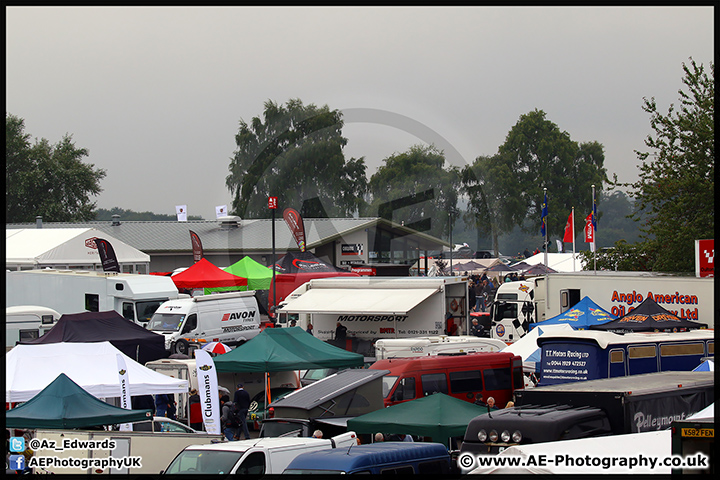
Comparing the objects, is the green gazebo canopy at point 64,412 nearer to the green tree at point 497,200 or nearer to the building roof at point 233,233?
the building roof at point 233,233

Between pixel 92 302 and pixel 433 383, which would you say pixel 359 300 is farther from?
pixel 92 302

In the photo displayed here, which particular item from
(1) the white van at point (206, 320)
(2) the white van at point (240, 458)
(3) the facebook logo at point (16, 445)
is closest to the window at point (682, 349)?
(2) the white van at point (240, 458)

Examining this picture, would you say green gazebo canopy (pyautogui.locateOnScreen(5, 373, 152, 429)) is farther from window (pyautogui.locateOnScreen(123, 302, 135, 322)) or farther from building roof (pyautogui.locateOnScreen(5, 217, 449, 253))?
building roof (pyautogui.locateOnScreen(5, 217, 449, 253))

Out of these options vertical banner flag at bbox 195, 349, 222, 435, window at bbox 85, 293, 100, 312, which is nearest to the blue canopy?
vertical banner flag at bbox 195, 349, 222, 435

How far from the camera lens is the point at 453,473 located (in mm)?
9906

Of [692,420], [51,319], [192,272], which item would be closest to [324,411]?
[692,420]

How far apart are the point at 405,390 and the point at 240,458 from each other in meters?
6.97

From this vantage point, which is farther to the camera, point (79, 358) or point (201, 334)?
point (201, 334)

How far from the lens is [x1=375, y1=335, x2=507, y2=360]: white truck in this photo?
1903 cm

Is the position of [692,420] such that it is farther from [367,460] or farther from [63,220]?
[63,220]

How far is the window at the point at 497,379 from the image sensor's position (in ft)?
54.9

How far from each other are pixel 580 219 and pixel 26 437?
82554 mm

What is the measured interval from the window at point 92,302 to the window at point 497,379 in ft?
55.9

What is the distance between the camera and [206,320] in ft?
88.9
